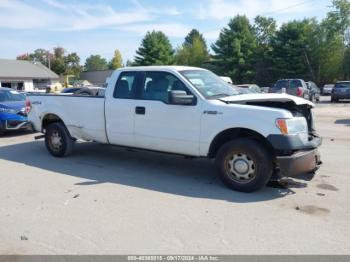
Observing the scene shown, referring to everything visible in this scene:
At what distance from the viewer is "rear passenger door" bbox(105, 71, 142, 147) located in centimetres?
700

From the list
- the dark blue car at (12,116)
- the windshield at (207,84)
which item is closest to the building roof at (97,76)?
the dark blue car at (12,116)

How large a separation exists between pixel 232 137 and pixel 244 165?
0.54 meters

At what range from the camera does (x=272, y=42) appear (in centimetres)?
5775

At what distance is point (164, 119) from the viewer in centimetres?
654

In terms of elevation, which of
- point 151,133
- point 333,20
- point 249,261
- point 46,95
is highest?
point 333,20

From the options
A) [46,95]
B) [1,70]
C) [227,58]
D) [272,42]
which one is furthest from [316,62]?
[46,95]

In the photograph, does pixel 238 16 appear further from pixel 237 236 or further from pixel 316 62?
pixel 237 236

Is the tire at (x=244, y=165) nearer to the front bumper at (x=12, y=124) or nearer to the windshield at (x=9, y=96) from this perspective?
the front bumper at (x=12, y=124)

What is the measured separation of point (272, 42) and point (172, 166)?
54.3m

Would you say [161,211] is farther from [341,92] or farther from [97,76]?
[97,76]

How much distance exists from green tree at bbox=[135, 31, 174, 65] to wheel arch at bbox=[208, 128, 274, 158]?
62.4 metres

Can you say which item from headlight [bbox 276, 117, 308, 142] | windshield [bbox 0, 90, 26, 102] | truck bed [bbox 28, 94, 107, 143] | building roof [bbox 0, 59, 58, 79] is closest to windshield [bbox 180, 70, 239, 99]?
headlight [bbox 276, 117, 308, 142]

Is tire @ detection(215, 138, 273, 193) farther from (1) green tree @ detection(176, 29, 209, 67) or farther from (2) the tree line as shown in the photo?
(1) green tree @ detection(176, 29, 209, 67)

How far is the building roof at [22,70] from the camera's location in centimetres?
5409
